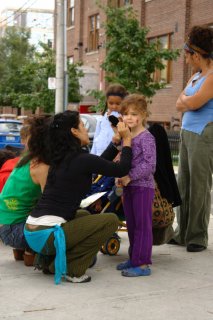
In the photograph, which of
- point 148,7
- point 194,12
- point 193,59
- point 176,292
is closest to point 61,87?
point 194,12

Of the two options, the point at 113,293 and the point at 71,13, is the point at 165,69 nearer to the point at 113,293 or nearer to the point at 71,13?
the point at 71,13

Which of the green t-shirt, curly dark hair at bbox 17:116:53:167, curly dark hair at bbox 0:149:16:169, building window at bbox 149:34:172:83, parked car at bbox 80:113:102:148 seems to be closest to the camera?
curly dark hair at bbox 17:116:53:167

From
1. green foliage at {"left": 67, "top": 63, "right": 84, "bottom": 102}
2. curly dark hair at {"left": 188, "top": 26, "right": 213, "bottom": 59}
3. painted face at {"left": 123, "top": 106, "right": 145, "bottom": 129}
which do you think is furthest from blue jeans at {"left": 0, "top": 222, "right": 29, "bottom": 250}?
green foliage at {"left": 67, "top": 63, "right": 84, "bottom": 102}

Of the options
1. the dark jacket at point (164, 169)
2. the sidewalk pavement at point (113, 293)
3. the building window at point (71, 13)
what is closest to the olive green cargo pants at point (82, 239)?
the sidewalk pavement at point (113, 293)

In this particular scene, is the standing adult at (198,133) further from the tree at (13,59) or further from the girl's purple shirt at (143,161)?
the tree at (13,59)

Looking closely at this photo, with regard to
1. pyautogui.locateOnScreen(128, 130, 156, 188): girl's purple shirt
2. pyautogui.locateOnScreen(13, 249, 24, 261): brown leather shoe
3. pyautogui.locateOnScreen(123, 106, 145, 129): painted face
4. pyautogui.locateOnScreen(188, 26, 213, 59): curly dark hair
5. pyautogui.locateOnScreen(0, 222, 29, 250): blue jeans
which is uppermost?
pyautogui.locateOnScreen(188, 26, 213, 59): curly dark hair

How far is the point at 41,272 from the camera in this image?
5.25m

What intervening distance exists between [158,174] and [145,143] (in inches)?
21.8

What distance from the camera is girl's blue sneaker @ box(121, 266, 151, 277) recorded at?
5065 millimetres

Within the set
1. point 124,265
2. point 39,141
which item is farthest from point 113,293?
point 39,141

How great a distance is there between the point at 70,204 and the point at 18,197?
2.40ft

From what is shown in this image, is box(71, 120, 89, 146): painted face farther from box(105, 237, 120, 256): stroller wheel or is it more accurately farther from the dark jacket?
box(105, 237, 120, 256): stroller wheel

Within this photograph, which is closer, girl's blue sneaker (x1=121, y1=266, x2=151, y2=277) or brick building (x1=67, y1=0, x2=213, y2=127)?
girl's blue sneaker (x1=121, y1=266, x2=151, y2=277)

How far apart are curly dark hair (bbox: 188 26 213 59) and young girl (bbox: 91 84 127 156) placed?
0.90 meters
